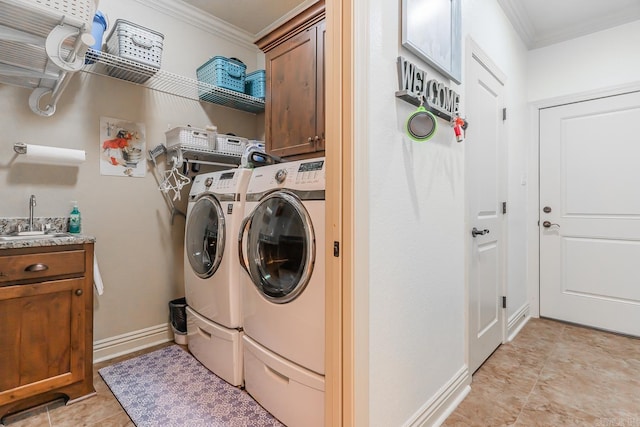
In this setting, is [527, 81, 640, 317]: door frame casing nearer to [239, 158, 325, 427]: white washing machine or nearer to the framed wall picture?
the framed wall picture

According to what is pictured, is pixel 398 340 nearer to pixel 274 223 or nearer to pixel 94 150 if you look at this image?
pixel 274 223

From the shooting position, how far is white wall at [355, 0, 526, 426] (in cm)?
112

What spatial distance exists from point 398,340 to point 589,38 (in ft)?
10.5

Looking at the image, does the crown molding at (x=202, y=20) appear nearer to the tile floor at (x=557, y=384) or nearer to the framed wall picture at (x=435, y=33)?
the framed wall picture at (x=435, y=33)

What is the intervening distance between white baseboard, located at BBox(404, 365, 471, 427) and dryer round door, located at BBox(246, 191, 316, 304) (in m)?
0.76

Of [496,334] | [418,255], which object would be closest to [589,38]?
[496,334]

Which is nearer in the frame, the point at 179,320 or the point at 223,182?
the point at 223,182

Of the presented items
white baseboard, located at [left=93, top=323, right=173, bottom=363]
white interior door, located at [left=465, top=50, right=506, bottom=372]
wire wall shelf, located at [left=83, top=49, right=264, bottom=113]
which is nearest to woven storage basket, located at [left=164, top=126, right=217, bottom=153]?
wire wall shelf, located at [left=83, top=49, right=264, bottom=113]

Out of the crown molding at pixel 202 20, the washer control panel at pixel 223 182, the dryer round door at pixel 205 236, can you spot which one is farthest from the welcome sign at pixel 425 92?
the crown molding at pixel 202 20

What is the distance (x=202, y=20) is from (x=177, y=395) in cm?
283

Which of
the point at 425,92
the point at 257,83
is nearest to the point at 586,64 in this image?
the point at 425,92

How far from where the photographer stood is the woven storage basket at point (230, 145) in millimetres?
2541

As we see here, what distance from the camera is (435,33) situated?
144 centimetres

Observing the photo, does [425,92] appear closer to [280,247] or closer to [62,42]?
[280,247]
